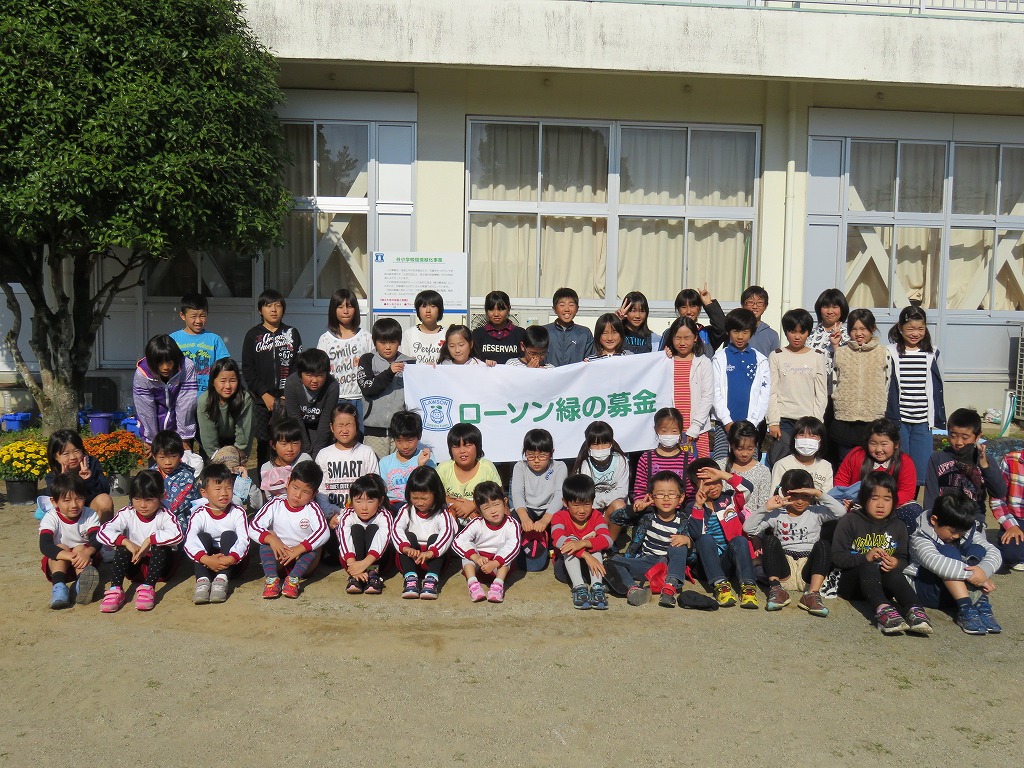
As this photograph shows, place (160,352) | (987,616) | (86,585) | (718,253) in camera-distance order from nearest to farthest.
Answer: (987,616) → (86,585) → (160,352) → (718,253)

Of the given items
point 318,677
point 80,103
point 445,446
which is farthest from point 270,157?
point 318,677

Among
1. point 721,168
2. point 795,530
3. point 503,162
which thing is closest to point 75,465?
point 795,530

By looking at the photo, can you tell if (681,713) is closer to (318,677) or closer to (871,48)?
(318,677)

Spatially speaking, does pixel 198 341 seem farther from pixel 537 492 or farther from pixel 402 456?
pixel 537 492

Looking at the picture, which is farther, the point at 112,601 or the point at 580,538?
the point at 580,538

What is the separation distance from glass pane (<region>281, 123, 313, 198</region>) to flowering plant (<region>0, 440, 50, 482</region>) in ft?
13.8

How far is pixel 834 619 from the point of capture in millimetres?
5074

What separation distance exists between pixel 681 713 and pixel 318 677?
1.67 metres

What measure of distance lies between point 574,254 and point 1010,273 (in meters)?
5.40

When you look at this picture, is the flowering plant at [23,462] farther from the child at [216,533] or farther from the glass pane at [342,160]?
the glass pane at [342,160]

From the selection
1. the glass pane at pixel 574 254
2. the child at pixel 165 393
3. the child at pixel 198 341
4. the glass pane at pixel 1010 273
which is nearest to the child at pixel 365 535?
the child at pixel 165 393

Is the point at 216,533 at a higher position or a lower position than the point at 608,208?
lower

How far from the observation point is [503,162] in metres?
10.4

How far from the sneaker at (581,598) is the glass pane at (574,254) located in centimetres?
570
